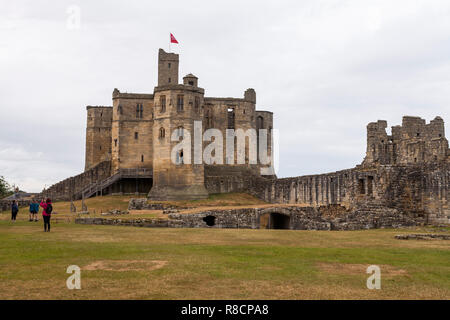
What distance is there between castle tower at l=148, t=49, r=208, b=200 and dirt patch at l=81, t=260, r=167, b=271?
37.3 meters

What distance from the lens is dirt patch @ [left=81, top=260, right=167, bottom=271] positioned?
1352 centimetres

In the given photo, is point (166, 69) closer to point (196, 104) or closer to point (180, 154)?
point (196, 104)

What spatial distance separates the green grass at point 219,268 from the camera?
1091 centimetres

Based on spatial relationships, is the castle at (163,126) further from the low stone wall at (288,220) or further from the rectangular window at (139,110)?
the low stone wall at (288,220)

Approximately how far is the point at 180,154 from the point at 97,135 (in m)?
17.6

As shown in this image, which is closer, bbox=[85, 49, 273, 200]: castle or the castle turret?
bbox=[85, 49, 273, 200]: castle

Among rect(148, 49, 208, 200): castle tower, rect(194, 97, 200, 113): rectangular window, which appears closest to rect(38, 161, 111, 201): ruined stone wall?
rect(148, 49, 208, 200): castle tower

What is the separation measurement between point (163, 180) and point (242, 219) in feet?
58.9

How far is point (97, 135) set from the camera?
65.6 m

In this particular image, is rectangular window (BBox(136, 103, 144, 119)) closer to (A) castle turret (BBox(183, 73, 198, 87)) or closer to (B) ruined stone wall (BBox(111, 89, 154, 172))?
(B) ruined stone wall (BBox(111, 89, 154, 172))

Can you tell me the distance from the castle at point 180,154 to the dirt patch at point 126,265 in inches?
1147

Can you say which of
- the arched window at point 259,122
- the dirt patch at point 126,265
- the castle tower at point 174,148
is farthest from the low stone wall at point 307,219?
the arched window at point 259,122
